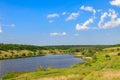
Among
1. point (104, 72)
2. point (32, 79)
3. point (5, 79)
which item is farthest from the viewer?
point (5, 79)

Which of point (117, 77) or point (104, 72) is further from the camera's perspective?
point (104, 72)

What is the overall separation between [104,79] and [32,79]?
55.4ft

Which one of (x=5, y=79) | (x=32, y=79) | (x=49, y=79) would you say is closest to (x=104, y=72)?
(x=49, y=79)

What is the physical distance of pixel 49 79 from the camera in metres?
50.2

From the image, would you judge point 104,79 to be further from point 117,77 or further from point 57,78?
point 57,78

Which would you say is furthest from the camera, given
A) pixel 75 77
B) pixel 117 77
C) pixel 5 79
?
pixel 5 79

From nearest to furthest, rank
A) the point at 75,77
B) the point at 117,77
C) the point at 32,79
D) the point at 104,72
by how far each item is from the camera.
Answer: the point at 117,77 < the point at 104,72 < the point at 75,77 < the point at 32,79

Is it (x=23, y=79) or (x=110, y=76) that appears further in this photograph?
(x=23, y=79)

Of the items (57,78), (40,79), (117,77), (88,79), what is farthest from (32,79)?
(117,77)

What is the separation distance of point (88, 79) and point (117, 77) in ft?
14.6

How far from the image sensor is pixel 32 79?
2109 inches

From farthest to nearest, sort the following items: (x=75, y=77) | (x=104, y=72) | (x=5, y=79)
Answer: (x=5, y=79)
(x=75, y=77)
(x=104, y=72)

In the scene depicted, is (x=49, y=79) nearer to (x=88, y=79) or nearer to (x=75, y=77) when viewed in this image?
(x=75, y=77)

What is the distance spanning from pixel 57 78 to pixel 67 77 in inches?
71.3
